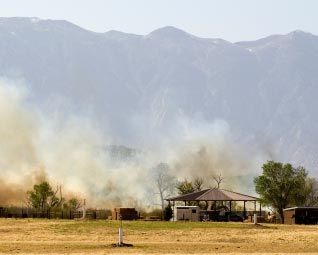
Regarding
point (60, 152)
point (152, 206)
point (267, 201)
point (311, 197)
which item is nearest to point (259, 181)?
point (267, 201)

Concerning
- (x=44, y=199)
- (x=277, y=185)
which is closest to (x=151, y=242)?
(x=277, y=185)

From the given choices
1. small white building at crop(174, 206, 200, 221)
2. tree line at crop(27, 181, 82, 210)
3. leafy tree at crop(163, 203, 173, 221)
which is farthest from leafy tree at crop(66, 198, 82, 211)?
small white building at crop(174, 206, 200, 221)

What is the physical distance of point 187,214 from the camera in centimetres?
11881

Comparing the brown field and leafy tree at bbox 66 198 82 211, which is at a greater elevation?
leafy tree at bbox 66 198 82 211

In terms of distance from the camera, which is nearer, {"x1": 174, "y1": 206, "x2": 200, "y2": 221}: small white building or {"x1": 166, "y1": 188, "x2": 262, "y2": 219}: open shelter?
{"x1": 174, "y1": 206, "x2": 200, "y2": 221}: small white building

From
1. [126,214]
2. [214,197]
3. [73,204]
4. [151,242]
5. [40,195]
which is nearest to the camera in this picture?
[151,242]

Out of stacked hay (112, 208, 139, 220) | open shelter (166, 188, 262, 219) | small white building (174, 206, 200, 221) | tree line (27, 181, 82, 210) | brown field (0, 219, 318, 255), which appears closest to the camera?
brown field (0, 219, 318, 255)

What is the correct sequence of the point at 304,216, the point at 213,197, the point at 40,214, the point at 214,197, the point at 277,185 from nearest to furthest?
the point at 304,216 → the point at 214,197 → the point at 213,197 → the point at 40,214 → the point at 277,185

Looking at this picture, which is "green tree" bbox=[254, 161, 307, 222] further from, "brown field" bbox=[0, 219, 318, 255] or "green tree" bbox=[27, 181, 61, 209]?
"brown field" bbox=[0, 219, 318, 255]

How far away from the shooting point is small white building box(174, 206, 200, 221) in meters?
118

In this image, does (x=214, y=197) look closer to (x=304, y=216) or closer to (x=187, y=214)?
(x=187, y=214)

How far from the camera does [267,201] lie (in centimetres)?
13438

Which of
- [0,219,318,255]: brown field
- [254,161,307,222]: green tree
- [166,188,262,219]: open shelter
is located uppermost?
[254,161,307,222]: green tree

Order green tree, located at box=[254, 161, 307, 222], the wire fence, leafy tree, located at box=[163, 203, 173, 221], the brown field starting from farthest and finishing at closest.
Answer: green tree, located at box=[254, 161, 307, 222] < the wire fence < leafy tree, located at box=[163, 203, 173, 221] < the brown field
